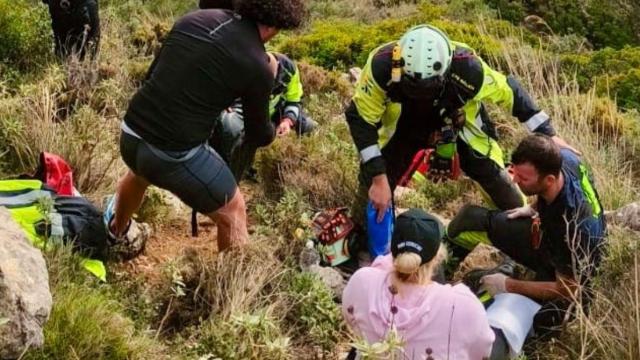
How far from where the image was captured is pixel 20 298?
9.45 feet

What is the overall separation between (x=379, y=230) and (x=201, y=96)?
1332 millimetres

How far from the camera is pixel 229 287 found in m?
Result: 3.94

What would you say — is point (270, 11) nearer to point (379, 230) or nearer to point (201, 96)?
point (201, 96)

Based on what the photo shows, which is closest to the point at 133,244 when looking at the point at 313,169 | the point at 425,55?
the point at 313,169

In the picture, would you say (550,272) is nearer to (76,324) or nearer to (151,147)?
(151,147)

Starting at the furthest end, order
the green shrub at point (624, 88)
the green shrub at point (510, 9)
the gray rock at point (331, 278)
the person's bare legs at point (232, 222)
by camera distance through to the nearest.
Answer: the green shrub at point (510, 9)
the green shrub at point (624, 88)
the gray rock at point (331, 278)
the person's bare legs at point (232, 222)

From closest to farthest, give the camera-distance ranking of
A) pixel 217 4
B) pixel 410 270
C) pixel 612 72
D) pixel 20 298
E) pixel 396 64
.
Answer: pixel 20 298, pixel 410 270, pixel 396 64, pixel 217 4, pixel 612 72

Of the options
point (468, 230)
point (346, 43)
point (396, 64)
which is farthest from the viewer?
point (346, 43)

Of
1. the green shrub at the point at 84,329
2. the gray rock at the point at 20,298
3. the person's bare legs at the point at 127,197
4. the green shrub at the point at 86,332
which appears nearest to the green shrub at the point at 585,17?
the person's bare legs at the point at 127,197

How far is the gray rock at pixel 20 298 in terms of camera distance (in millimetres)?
2840

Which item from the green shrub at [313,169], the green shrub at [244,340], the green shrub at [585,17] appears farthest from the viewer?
the green shrub at [585,17]

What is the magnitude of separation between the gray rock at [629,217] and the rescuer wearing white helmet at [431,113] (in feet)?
1.66

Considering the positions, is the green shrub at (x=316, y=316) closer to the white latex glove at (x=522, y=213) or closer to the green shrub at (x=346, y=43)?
the white latex glove at (x=522, y=213)

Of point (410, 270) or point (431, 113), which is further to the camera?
point (431, 113)
